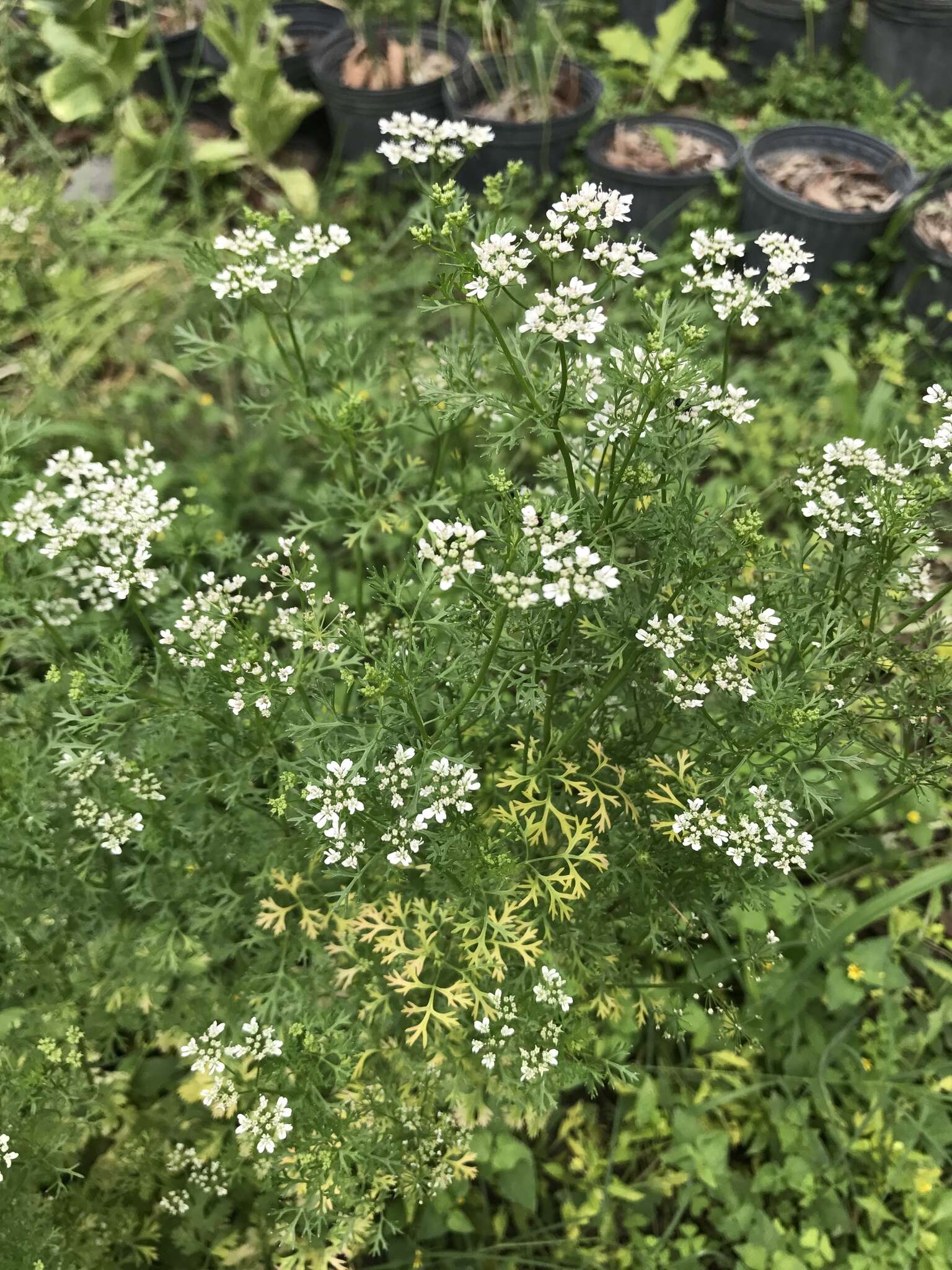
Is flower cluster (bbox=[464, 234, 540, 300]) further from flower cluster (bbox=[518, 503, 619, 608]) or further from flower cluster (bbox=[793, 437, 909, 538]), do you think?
flower cluster (bbox=[793, 437, 909, 538])

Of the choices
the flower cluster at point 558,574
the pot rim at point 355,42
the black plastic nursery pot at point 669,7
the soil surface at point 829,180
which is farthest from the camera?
the black plastic nursery pot at point 669,7

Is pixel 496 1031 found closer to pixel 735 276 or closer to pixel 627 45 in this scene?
pixel 735 276

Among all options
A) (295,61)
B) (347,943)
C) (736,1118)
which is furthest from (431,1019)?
(295,61)

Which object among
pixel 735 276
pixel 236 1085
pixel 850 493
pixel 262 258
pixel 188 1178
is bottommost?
pixel 188 1178

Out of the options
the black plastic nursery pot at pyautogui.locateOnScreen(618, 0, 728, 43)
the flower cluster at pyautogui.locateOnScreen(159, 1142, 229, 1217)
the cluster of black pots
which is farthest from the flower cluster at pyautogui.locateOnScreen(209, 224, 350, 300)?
the black plastic nursery pot at pyautogui.locateOnScreen(618, 0, 728, 43)

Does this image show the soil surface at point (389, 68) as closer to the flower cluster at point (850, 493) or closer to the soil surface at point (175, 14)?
the soil surface at point (175, 14)

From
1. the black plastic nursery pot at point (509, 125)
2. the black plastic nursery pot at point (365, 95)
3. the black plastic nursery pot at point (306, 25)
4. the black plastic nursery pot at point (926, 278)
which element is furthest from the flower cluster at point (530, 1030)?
the black plastic nursery pot at point (306, 25)

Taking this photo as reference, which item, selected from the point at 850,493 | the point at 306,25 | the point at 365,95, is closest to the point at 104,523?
the point at 850,493

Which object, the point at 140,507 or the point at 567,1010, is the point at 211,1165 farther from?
the point at 140,507
